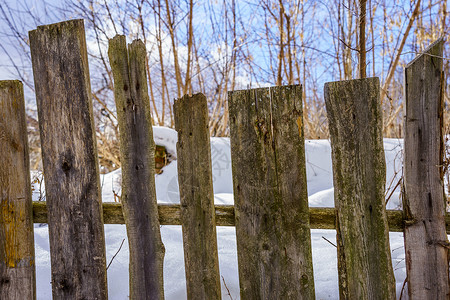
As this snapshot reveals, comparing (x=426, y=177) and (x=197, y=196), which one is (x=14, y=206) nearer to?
(x=197, y=196)

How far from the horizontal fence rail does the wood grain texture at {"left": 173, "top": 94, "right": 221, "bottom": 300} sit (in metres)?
0.07

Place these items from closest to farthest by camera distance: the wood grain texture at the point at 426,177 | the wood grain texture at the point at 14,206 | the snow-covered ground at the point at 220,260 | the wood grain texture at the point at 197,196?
the wood grain texture at the point at 426,177 → the wood grain texture at the point at 197,196 → the wood grain texture at the point at 14,206 → the snow-covered ground at the point at 220,260

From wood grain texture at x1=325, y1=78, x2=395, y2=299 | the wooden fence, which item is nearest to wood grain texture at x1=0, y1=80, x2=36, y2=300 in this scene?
the wooden fence

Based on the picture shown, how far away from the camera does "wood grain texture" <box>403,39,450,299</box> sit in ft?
4.97

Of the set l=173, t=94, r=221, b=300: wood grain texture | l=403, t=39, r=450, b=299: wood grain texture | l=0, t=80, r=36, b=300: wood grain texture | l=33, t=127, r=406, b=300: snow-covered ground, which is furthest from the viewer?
l=33, t=127, r=406, b=300: snow-covered ground

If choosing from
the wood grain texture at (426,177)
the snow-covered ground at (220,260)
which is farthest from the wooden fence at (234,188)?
the snow-covered ground at (220,260)

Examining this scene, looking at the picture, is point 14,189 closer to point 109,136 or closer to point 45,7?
point 45,7

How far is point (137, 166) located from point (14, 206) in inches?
28.9

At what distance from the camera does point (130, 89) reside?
1.64 metres

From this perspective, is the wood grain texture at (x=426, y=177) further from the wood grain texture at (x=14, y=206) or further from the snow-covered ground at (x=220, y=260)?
the wood grain texture at (x=14, y=206)

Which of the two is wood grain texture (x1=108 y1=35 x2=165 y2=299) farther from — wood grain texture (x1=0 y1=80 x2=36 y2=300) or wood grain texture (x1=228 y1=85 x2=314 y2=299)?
wood grain texture (x1=0 y1=80 x2=36 y2=300)

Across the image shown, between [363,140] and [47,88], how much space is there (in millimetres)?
1554

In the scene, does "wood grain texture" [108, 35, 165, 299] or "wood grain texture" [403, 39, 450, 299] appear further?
"wood grain texture" [108, 35, 165, 299]

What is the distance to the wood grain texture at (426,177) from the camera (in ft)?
4.97
